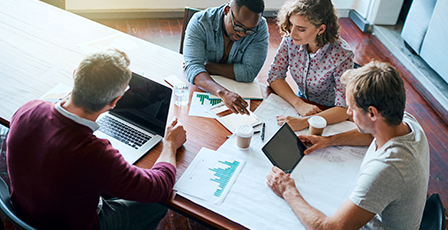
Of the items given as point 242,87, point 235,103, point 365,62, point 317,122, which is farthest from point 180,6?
point 317,122

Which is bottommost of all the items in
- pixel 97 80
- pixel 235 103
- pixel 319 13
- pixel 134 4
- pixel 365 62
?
pixel 365 62

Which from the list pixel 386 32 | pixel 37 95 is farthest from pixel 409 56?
pixel 37 95

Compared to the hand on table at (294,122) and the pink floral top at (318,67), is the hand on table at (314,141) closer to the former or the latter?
the hand on table at (294,122)

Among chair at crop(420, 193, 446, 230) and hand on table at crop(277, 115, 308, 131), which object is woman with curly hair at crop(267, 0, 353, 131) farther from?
chair at crop(420, 193, 446, 230)

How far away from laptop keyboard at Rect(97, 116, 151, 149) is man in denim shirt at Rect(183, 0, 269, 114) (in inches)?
19.6

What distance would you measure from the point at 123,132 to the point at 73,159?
0.51 metres

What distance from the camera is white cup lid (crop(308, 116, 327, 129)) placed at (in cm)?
166

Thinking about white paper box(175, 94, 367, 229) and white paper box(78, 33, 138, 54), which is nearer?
white paper box(175, 94, 367, 229)

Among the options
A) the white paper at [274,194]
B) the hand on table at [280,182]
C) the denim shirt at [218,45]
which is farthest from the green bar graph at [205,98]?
the hand on table at [280,182]

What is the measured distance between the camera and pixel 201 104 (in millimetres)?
1850

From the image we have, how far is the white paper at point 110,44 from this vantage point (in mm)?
2158

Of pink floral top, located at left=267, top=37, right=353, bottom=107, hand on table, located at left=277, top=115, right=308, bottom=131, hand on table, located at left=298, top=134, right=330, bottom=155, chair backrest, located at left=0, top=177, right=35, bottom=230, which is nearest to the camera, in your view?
chair backrest, located at left=0, top=177, right=35, bottom=230

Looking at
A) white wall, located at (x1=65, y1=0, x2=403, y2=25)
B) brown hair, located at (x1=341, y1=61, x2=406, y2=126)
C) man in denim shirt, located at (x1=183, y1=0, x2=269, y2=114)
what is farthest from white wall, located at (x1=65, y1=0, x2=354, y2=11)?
brown hair, located at (x1=341, y1=61, x2=406, y2=126)

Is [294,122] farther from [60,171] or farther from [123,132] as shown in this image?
[60,171]
